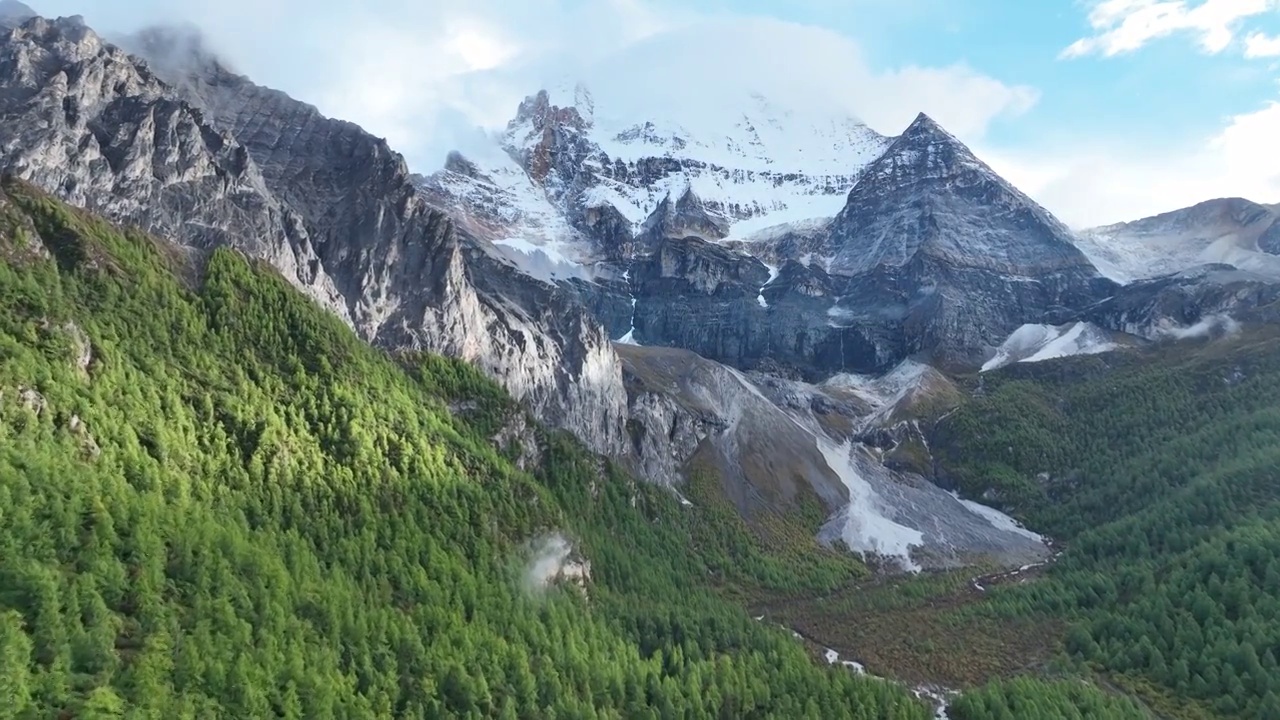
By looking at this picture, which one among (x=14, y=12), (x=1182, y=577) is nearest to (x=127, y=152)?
(x=14, y=12)

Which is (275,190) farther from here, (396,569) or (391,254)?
(396,569)

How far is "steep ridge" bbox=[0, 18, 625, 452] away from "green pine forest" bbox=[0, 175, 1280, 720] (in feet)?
37.7

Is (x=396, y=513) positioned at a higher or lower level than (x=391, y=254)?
lower

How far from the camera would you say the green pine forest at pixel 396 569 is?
65.1 m

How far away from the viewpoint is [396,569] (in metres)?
91.2

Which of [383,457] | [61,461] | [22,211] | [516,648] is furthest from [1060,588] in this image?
[22,211]

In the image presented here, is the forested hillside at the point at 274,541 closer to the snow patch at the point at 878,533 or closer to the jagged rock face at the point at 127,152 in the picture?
the jagged rock face at the point at 127,152

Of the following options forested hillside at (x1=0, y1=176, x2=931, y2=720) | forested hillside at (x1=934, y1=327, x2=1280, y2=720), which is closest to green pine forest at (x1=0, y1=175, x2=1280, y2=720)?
forested hillside at (x1=0, y1=176, x2=931, y2=720)

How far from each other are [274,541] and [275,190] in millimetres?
91408

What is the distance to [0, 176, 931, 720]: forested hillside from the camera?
6266cm

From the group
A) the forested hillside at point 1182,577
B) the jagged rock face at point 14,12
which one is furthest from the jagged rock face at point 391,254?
the forested hillside at point 1182,577

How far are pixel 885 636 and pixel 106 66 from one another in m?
153

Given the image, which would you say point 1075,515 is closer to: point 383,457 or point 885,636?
point 885,636

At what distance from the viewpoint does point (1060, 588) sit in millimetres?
142625
